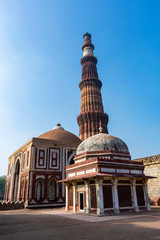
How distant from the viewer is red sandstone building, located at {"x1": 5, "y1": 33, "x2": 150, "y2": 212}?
1383 centimetres

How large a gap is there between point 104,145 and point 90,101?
26.5 metres

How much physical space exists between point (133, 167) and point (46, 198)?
12.2 metres

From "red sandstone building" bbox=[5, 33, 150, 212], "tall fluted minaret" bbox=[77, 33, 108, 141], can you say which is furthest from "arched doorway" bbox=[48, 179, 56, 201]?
"tall fluted minaret" bbox=[77, 33, 108, 141]

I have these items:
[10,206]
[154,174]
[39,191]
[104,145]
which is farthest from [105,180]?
[10,206]

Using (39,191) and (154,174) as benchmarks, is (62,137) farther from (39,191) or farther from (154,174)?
(154,174)

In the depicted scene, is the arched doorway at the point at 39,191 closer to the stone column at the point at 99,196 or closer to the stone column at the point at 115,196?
the stone column at the point at 99,196

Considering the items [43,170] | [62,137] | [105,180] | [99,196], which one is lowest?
[99,196]

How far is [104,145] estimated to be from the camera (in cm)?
1711

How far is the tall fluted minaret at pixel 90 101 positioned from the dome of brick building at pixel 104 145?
21.8 m

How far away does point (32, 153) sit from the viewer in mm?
23000

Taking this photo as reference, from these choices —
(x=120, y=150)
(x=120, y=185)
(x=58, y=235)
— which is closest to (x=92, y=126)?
(x=120, y=150)

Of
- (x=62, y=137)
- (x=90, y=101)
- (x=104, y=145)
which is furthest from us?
(x=90, y=101)

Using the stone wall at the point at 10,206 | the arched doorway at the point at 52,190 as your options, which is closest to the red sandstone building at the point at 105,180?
the arched doorway at the point at 52,190

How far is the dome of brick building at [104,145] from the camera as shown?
1702 cm
